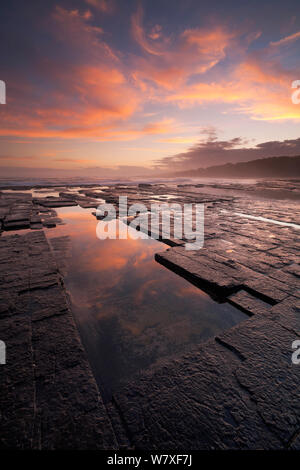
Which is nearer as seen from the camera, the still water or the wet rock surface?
the wet rock surface

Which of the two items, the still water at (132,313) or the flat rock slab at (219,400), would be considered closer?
the flat rock slab at (219,400)

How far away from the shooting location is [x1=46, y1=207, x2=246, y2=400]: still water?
170 cm

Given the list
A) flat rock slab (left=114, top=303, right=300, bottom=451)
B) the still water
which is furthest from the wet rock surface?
the still water

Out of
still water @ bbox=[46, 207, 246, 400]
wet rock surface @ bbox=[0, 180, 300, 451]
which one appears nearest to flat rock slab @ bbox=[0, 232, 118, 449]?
wet rock surface @ bbox=[0, 180, 300, 451]

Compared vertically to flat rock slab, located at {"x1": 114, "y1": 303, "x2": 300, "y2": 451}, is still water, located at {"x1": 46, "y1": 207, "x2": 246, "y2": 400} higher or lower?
higher

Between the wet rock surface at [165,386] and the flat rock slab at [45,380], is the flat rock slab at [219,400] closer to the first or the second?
the wet rock surface at [165,386]

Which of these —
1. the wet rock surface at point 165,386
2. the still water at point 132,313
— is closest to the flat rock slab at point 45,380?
the wet rock surface at point 165,386

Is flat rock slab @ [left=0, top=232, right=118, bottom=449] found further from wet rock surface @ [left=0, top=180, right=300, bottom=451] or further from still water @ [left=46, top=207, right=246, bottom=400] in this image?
still water @ [left=46, top=207, right=246, bottom=400]

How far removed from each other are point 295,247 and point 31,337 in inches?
183

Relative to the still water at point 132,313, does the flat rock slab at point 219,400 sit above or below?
below

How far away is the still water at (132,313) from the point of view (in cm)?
170

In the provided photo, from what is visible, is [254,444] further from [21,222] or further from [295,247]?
[21,222]

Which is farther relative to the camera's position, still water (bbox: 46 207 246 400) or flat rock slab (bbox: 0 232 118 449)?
still water (bbox: 46 207 246 400)

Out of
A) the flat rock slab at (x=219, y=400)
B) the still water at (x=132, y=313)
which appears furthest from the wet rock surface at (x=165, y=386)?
the still water at (x=132, y=313)
